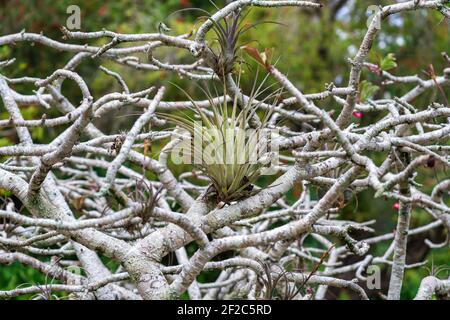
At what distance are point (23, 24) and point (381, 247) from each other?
15.5ft

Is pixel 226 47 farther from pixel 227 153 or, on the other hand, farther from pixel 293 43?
pixel 293 43

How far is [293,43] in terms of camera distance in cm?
765

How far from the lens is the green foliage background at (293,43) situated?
712cm

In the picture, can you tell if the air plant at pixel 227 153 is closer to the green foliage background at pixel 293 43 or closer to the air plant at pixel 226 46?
the air plant at pixel 226 46

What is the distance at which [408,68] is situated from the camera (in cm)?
743

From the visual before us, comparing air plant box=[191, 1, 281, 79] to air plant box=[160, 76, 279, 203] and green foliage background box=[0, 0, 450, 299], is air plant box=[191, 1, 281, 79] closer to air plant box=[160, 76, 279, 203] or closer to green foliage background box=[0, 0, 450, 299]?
air plant box=[160, 76, 279, 203]

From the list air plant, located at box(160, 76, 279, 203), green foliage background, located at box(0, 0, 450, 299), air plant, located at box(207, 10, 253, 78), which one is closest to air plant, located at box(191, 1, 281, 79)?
air plant, located at box(207, 10, 253, 78)

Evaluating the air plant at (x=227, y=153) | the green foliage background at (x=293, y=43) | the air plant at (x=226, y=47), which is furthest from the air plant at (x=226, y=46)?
the green foliage background at (x=293, y=43)

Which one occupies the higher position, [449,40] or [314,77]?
[449,40]

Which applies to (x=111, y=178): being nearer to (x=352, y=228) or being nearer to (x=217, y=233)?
(x=352, y=228)

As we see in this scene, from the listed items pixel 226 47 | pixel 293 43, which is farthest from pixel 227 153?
pixel 293 43

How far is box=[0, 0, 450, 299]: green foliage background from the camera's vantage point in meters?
7.12
